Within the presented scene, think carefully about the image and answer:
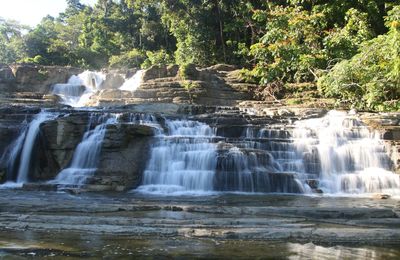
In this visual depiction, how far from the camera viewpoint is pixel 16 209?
30.1 feet

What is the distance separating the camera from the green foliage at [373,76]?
67.8ft

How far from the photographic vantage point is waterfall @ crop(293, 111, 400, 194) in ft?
49.0

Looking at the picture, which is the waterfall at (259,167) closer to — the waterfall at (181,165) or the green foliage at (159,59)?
the waterfall at (181,165)

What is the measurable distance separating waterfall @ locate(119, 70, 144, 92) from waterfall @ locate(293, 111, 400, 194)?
14788 mm

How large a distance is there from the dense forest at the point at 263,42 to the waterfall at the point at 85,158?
1254 centimetres

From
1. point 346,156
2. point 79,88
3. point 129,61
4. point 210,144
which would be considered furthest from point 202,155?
point 129,61

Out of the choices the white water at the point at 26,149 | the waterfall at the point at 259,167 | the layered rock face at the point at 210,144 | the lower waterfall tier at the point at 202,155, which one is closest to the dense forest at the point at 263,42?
the layered rock face at the point at 210,144

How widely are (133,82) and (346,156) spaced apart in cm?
1866

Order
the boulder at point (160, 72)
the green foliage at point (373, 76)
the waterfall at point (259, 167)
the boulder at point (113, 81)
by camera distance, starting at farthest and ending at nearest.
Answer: the boulder at point (113, 81), the boulder at point (160, 72), the green foliage at point (373, 76), the waterfall at point (259, 167)

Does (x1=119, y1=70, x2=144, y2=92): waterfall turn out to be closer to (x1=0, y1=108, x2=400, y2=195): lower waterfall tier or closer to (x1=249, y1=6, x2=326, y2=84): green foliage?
(x1=249, y1=6, x2=326, y2=84): green foliage

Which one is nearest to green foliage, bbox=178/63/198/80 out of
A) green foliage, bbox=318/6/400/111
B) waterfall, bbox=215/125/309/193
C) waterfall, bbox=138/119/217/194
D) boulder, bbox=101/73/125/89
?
boulder, bbox=101/73/125/89

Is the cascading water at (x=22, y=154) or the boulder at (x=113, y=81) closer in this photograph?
the cascading water at (x=22, y=154)

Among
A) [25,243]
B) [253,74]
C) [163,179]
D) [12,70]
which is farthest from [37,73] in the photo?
[25,243]

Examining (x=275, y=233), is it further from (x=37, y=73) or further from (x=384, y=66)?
(x=37, y=73)
